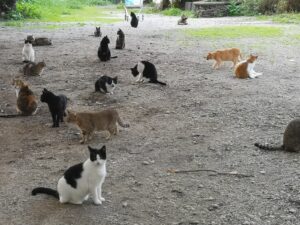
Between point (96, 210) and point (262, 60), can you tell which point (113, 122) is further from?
point (262, 60)

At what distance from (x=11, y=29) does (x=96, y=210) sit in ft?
54.4

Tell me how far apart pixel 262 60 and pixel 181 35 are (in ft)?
18.7

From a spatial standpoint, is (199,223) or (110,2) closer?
(199,223)

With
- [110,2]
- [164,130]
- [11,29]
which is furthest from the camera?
[110,2]

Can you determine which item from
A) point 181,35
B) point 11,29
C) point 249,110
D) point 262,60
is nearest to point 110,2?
point 11,29

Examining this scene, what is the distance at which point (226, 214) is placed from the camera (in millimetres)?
4273

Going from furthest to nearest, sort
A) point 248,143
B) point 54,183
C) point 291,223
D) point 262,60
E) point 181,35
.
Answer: point 181,35 < point 262,60 < point 248,143 < point 54,183 < point 291,223

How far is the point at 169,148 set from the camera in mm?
5988

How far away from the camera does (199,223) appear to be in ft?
13.6

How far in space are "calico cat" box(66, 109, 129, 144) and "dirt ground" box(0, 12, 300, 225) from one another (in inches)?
6.9

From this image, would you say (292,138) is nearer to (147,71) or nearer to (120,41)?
(147,71)

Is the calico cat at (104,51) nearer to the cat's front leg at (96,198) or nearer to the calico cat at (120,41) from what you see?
the calico cat at (120,41)

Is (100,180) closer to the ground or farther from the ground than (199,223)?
farther from the ground

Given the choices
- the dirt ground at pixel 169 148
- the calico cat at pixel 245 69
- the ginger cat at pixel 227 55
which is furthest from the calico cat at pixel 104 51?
the calico cat at pixel 245 69
